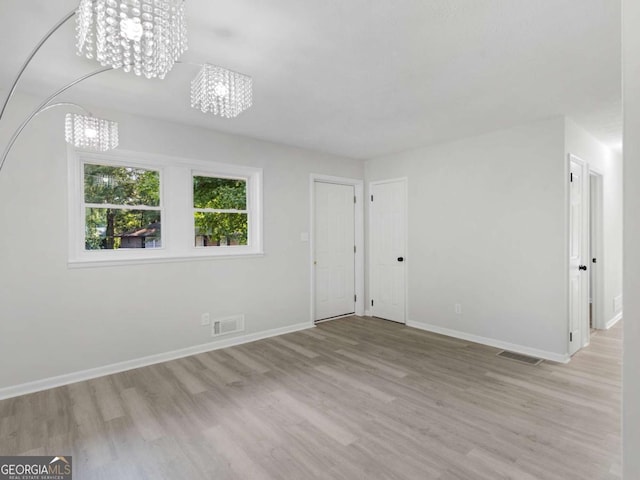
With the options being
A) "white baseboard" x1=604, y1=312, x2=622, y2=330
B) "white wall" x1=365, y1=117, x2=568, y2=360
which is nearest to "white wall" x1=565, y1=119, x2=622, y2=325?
"white baseboard" x1=604, y1=312, x2=622, y2=330

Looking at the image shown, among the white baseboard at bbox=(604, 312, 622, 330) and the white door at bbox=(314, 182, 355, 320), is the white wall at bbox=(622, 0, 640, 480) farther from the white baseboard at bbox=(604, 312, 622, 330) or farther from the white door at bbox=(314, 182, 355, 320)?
the white baseboard at bbox=(604, 312, 622, 330)

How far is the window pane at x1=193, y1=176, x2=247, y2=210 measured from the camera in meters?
3.90

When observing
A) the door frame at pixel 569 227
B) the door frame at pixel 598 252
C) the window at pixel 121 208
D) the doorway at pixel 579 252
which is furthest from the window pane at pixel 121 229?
the door frame at pixel 598 252

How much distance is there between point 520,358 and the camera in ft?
11.5

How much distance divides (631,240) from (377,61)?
79.5 inches

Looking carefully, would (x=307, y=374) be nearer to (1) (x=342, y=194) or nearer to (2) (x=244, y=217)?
(2) (x=244, y=217)

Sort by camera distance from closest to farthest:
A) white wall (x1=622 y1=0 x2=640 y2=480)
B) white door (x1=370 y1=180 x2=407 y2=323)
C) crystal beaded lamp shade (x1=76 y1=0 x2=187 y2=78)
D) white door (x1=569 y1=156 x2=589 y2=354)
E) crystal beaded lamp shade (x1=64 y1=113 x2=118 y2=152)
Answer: white wall (x1=622 y1=0 x2=640 y2=480) < crystal beaded lamp shade (x1=76 y1=0 x2=187 y2=78) < crystal beaded lamp shade (x1=64 y1=113 x2=118 y2=152) < white door (x1=569 y1=156 x2=589 y2=354) < white door (x1=370 y1=180 x2=407 y2=323)

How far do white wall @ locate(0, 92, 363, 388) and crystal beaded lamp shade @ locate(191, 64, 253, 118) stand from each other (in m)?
1.61

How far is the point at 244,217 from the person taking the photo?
4277 millimetres

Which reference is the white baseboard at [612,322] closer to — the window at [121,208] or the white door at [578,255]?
the white door at [578,255]

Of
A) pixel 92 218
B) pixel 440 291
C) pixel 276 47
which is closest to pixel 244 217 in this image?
pixel 92 218

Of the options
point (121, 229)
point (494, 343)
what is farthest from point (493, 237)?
point (121, 229)

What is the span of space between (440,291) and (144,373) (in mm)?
3542

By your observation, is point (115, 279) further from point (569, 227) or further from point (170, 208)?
point (569, 227)
